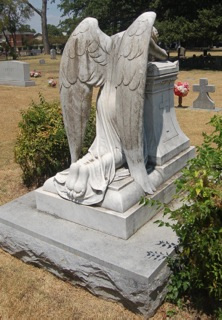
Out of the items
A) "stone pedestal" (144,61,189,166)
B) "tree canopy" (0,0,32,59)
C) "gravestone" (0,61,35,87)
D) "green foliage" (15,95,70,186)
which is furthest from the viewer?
"tree canopy" (0,0,32,59)

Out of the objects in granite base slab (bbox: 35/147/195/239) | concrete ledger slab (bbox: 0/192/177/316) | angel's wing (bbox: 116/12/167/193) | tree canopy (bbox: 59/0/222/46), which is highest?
tree canopy (bbox: 59/0/222/46)

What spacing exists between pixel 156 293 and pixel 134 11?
2366 cm

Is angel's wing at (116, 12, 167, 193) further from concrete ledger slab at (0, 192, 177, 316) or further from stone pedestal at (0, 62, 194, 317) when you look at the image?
concrete ledger slab at (0, 192, 177, 316)

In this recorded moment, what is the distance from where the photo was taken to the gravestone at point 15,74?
1545cm

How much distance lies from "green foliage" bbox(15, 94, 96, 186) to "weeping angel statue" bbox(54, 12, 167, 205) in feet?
4.12

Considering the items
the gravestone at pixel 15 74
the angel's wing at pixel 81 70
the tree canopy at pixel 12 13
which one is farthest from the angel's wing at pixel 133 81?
the tree canopy at pixel 12 13

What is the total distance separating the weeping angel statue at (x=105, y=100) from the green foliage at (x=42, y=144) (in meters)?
1.25

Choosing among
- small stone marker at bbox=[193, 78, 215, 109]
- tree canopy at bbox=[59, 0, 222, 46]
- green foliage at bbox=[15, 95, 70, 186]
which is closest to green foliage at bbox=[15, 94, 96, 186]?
green foliage at bbox=[15, 95, 70, 186]

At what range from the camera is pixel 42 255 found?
3188 mm

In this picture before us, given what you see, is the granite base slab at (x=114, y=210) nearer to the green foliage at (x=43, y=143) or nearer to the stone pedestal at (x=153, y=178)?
the stone pedestal at (x=153, y=178)

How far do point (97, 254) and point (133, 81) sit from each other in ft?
4.70

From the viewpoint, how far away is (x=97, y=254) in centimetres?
286

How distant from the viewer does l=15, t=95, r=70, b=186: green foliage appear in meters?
4.70

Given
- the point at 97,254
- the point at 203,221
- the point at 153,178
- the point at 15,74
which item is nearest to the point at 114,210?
the point at 97,254
